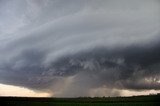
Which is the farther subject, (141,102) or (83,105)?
(83,105)

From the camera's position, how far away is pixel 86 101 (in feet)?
120

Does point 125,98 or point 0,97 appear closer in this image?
point 125,98

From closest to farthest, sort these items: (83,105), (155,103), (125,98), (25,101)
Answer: (155,103) → (125,98) → (83,105) → (25,101)

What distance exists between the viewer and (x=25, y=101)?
3928 cm

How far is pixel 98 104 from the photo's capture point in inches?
1396

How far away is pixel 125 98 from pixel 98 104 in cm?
304

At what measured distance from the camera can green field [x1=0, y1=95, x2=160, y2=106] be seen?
32884 mm

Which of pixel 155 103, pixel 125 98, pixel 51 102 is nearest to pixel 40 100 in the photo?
pixel 51 102

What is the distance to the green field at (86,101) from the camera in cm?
3288

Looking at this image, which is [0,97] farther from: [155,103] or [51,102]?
[155,103]

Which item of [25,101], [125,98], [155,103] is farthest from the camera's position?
[25,101]

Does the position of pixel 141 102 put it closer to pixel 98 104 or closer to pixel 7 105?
pixel 98 104

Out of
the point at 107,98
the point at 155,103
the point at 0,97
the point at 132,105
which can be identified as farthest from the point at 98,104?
the point at 0,97

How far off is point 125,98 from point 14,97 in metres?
13.5
